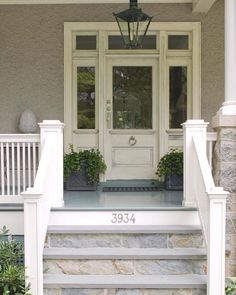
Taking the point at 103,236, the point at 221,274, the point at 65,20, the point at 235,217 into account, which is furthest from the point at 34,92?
the point at 221,274

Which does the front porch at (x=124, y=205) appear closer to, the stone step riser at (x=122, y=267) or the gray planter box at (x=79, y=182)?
the stone step riser at (x=122, y=267)

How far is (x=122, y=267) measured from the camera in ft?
12.8

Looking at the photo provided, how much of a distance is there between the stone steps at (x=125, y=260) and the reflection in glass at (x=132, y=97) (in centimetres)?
254

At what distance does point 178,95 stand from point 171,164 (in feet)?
3.94

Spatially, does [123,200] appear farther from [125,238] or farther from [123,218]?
[125,238]

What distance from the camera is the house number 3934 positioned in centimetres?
423

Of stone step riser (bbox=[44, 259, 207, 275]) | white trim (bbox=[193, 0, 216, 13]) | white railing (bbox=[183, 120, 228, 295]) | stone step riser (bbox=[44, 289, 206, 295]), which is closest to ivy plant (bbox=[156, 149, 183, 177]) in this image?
white railing (bbox=[183, 120, 228, 295])

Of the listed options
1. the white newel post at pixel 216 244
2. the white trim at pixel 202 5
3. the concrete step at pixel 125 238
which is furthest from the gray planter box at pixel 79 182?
the white trim at pixel 202 5

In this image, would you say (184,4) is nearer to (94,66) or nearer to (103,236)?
(94,66)

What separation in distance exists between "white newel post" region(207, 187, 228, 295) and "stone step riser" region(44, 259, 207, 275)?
1.12ft

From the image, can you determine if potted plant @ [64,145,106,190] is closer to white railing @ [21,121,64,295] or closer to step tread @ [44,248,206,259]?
white railing @ [21,121,64,295]

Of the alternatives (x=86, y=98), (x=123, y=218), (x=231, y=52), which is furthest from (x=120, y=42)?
(x=123, y=218)

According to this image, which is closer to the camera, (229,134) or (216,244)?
(216,244)

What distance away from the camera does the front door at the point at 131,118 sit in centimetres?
639
